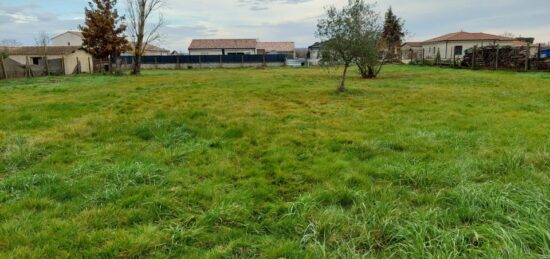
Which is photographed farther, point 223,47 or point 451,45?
point 223,47

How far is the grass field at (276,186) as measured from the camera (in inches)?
Result: 106

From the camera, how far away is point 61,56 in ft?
90.4

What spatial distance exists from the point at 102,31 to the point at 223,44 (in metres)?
30.9

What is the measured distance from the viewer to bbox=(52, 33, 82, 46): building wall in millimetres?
51281

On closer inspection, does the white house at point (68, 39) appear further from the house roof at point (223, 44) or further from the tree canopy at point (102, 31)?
the tree canopy at point (102, 31)

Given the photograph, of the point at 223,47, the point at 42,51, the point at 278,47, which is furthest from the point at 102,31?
the point at 278,47

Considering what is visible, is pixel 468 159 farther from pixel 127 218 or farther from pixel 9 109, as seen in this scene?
pixel 9 109

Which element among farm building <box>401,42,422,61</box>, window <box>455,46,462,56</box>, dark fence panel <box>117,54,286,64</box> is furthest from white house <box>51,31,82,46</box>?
window <box>455,46,462,56</box>

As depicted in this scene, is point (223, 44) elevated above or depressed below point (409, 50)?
above

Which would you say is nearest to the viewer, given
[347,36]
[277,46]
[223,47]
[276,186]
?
[276,186]

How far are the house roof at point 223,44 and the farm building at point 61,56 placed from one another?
26.4 metres

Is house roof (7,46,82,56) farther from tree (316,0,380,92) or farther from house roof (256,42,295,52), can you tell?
house roof (256,42,295,52)

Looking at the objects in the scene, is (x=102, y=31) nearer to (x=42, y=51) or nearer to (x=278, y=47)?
(x=42, y=51)

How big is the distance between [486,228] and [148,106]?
330 inches
